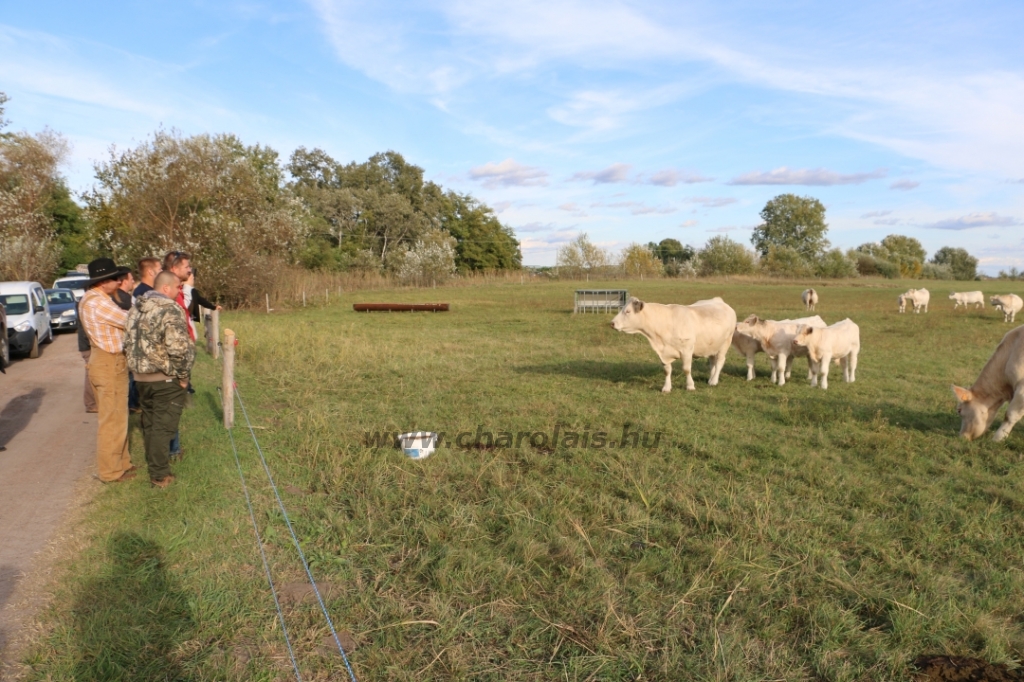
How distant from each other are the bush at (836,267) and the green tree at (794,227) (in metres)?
3.29

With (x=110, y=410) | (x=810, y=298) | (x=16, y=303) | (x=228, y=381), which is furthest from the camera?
(x=810, y=298)

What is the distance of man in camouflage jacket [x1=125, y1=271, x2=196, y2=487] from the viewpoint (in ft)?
21.4

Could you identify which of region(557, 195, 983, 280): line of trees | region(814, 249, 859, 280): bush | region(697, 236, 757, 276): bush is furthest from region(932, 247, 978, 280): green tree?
region(697, 236, 757, 276): bush

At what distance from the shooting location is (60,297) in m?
23.5

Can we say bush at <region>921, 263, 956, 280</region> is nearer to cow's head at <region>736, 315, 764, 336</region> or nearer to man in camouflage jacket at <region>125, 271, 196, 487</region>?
cow's head at <region>736, 315, 764, 336</region>

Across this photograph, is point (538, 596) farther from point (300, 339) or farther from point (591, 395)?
point (300, 339)

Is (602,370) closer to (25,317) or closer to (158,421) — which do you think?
(158,421)

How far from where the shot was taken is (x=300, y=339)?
59.1ft

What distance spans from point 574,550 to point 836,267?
298 feet

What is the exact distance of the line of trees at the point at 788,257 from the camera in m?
79.9

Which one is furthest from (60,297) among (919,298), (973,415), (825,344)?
(919,298)

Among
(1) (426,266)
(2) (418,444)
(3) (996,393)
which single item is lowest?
(2) (418,444)

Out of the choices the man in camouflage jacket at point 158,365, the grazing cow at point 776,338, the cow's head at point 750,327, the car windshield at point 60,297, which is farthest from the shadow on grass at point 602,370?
the car windshield at point 60,297

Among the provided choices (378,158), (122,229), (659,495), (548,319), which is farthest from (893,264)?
(659,495)
